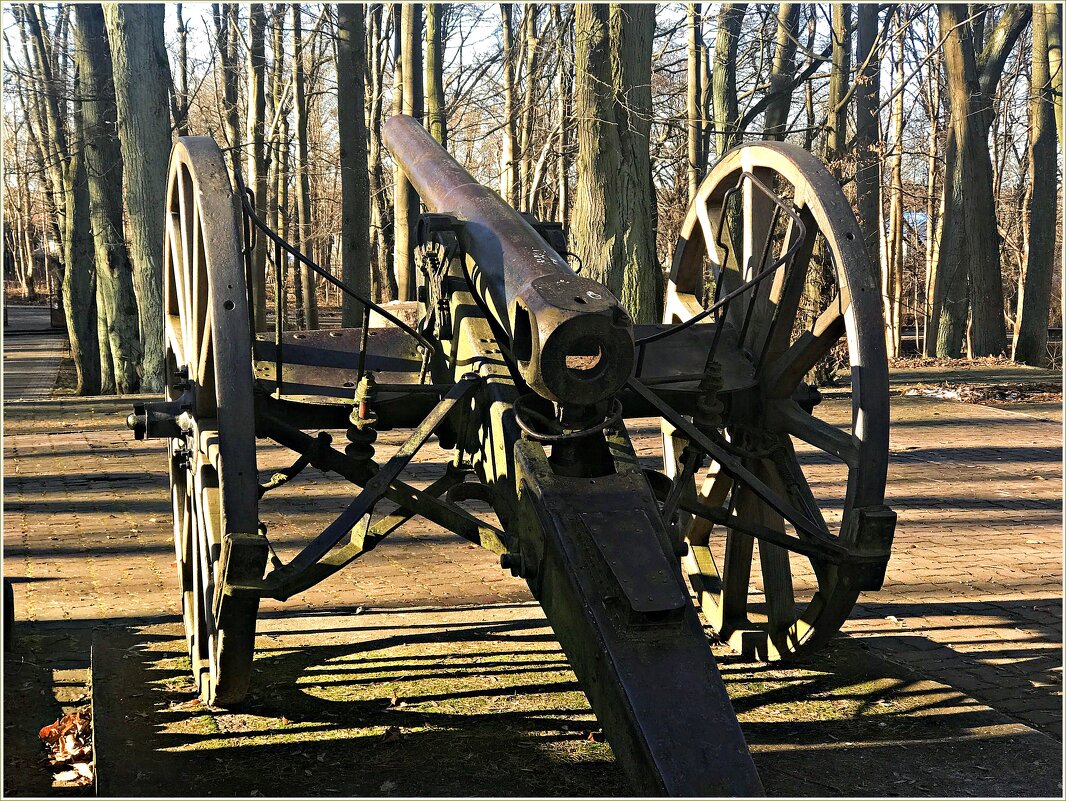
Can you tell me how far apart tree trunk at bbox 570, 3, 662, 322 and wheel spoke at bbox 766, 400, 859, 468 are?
5482 millimetres

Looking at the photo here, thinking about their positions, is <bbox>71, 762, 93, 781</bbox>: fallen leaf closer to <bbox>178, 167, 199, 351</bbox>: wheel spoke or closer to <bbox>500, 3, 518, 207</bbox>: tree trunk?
<bbox>178, 167, 199, 351</bbox>: wheel spoke

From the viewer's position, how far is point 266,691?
15.6 ft

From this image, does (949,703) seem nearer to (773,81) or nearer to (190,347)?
(190,347)

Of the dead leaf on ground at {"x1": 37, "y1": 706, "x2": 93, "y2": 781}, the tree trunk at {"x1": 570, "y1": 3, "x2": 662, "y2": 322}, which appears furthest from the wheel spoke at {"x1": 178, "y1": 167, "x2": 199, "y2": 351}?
the tree trunk at {"x1": 570, "y1": 3, "x2": 662, "y2": 322}

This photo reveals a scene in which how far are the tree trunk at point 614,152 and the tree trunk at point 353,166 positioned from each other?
4.86 metres

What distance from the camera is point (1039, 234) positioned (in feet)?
66.0

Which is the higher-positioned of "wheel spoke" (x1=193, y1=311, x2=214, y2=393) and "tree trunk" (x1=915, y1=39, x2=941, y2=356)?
"tree trunk" (x1=915, y1=39, x2=941, y2=356)

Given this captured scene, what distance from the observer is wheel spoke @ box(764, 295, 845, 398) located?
4477 millimetres

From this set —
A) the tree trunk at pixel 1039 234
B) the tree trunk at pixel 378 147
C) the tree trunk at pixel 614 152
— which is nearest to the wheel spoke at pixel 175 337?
the tree trunk at pixel 614 152

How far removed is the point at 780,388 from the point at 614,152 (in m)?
5.93

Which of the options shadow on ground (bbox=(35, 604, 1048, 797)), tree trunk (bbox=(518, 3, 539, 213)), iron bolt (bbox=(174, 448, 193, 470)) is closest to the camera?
shadow on ground (bbox=(35, 604, 1048, 797))

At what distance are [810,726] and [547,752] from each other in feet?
3.23

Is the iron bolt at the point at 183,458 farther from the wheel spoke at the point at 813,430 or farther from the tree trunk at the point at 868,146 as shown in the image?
the tree trunk at the point at 868,146

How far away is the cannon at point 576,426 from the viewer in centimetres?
340
